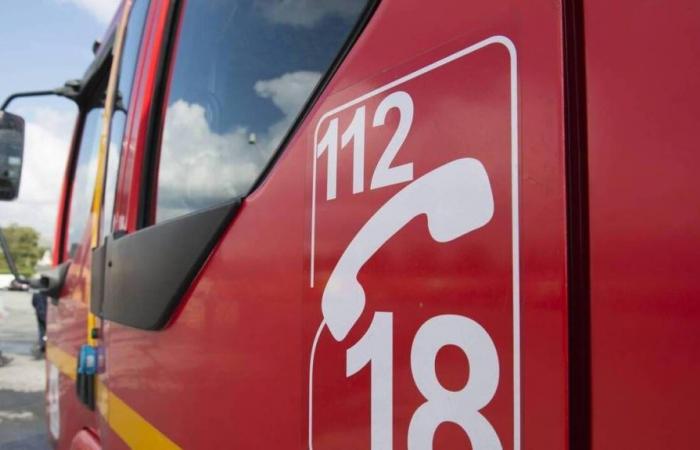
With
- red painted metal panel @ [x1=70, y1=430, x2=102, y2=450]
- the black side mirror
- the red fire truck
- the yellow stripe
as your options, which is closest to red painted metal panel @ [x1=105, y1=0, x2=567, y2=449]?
the red fire truck

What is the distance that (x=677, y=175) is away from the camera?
1.71 ft

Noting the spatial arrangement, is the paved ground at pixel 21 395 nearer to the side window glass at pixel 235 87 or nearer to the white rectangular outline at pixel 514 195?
the side window glass at pixel 235 87

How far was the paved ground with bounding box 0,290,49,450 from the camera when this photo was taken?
5113 mm

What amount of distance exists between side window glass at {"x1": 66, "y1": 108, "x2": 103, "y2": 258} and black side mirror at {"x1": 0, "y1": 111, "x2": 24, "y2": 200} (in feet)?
0.85

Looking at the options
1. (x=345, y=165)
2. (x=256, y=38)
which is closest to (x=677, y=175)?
(x=345, y=165)

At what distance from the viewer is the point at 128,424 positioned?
5.31 ft

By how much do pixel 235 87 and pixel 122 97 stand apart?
0.78 meters

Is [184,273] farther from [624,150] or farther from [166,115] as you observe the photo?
[624,150]

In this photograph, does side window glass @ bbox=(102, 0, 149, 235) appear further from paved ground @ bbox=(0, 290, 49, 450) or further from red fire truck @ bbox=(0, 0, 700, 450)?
paved ground @ bbox=(0, 290, 49, 450)

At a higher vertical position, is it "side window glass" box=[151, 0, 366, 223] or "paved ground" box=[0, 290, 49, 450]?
"side window glass" box=[151, 0, 366, 223]

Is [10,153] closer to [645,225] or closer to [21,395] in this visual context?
[645,225]

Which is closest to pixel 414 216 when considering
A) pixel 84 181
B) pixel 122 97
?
pixel 122 97

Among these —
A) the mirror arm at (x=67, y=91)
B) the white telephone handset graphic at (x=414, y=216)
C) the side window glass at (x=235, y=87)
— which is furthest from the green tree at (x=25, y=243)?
the white telephone handset graphic at (x=414, y=216)

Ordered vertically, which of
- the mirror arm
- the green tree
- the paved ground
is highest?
the green tree
